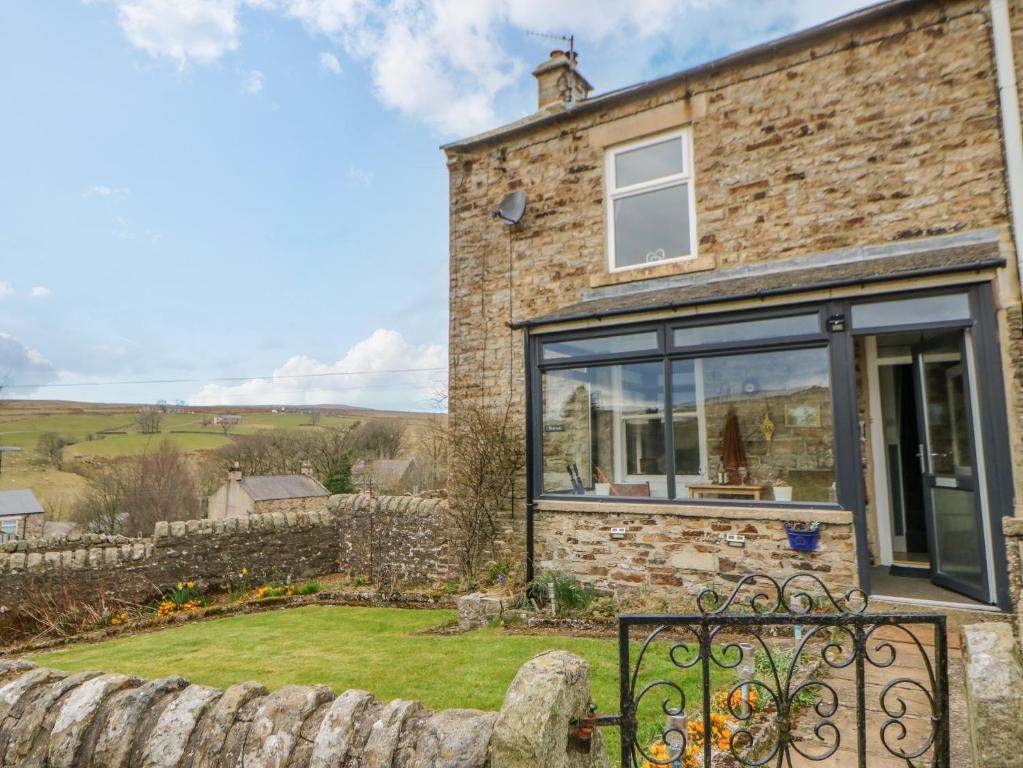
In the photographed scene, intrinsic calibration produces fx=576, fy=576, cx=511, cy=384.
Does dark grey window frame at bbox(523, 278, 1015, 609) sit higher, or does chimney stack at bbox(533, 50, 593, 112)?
chimney stack at bbox(533, 50, 593, 112)

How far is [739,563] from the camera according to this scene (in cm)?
630

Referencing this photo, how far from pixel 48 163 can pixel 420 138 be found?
1061cm

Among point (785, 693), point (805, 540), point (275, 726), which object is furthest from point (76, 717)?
point (805, 540)

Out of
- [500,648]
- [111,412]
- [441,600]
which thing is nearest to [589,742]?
[500,648]

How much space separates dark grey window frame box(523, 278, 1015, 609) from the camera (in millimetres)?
5254

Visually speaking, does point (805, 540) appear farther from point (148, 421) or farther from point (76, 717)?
point (148, 421)

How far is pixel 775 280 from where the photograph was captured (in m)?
6.46

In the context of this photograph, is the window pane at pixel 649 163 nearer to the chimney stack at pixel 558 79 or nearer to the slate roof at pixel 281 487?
the chimney stack at pixel 558 79

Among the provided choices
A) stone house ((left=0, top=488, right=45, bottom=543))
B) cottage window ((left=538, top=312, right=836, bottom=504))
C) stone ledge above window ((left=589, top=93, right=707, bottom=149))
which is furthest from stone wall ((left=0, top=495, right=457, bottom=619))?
stone house ((left=0, top=488, right=45, bottom=543))

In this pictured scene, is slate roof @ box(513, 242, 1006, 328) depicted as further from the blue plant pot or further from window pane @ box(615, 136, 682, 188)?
the blue plant pot

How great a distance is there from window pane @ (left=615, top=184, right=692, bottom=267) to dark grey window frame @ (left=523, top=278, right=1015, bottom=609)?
1421 mm

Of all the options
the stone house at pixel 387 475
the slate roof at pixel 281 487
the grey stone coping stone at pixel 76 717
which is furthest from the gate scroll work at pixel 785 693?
the stone house at pixel 387 475

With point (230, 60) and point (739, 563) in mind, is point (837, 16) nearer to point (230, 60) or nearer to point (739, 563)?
point (739, 563)

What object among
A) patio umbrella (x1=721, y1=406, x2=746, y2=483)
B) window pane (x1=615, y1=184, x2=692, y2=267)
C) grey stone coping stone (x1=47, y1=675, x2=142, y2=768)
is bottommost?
grey stone coping stone (x1=47, y1=675, x2=142, y2=768)
